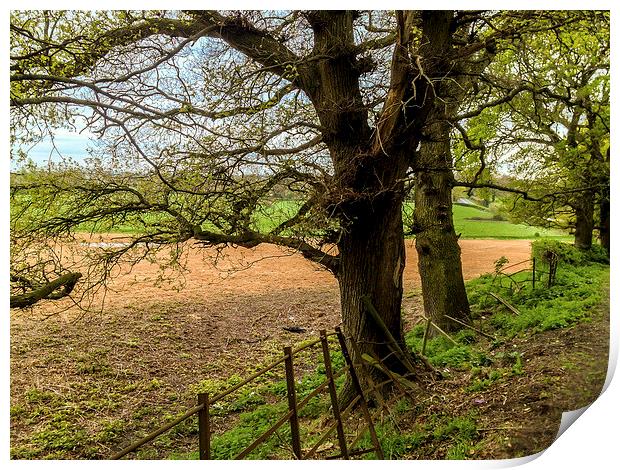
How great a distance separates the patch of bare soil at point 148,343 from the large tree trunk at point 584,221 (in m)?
1.53

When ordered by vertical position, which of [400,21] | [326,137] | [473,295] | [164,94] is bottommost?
[473,295]

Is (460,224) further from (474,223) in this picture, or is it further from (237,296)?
(237,296)

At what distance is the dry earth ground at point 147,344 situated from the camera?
2.94m

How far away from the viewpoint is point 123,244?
3086 mm

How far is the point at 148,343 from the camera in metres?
3.26

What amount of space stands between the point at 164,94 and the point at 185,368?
1.58 m

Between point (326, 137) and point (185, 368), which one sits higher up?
point (326, 137)

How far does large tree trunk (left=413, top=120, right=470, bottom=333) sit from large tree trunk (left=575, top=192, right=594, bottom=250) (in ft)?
2.95

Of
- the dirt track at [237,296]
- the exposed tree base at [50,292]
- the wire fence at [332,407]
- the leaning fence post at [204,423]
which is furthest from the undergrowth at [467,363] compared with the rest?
the leaning fence post at [204,423]

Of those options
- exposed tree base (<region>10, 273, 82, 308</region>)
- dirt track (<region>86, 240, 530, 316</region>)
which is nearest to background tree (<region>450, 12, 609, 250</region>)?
dirt track (<region>86, 240, 530, 316</region>)

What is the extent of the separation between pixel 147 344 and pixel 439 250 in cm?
218

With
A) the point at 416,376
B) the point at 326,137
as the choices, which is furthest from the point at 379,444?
the point at 326,137

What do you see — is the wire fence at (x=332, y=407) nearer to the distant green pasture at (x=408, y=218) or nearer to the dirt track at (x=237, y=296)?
the dirt track at (x=237, y=296)
